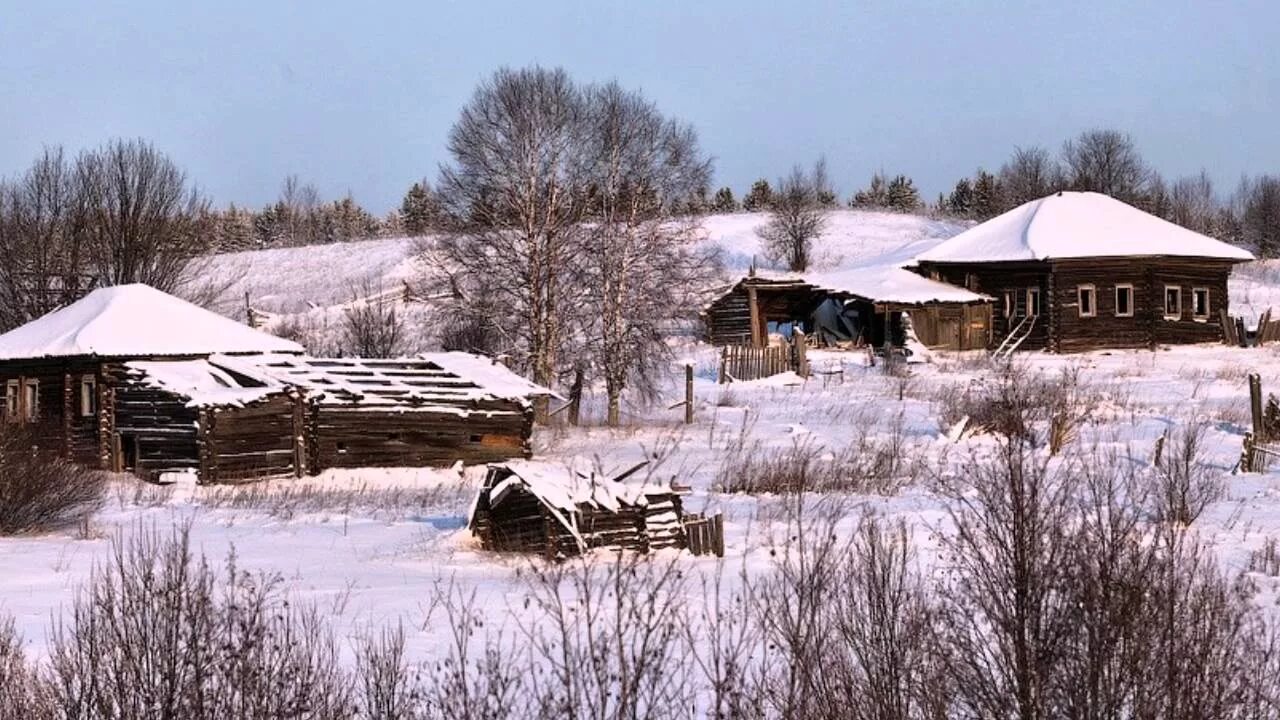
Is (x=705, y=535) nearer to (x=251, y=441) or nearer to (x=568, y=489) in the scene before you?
(x=568, y=489)

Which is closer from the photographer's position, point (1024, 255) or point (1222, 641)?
point (1222, 641)

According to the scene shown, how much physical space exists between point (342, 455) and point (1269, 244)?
70.9 m

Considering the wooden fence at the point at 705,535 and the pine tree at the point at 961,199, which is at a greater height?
the pine tree at the point at 961,199

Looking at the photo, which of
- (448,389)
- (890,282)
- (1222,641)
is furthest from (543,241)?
(1222,641)

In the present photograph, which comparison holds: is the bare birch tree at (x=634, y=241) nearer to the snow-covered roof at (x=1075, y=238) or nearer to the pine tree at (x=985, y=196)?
the snow-covered roof at (x=1075, y=238)

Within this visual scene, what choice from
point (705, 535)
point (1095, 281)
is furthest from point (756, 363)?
point (705, 535)

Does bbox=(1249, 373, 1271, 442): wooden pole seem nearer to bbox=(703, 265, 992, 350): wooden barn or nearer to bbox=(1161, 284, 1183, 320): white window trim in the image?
bbox=(703, 265, 992, 350): wooden barn

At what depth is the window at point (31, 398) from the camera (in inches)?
1128

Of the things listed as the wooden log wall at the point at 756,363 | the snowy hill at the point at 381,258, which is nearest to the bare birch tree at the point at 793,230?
the snowy hill at the point at 381,258

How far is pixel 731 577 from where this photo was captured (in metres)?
12.6

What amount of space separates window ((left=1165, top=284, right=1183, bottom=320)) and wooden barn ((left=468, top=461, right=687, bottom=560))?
35.3m

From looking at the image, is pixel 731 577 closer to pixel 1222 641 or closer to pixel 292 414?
pixel 1222 641

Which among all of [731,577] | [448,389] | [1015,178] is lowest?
Result: [731,577]

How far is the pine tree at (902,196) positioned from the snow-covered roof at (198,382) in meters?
71.7
